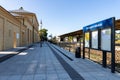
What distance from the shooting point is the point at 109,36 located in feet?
27.4

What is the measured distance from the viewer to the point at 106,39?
341 inches

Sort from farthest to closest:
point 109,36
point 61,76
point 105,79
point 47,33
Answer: point 47,33 → point 109,36 → point 61,76 → point 105,79

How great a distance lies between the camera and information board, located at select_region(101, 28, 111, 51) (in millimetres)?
8369

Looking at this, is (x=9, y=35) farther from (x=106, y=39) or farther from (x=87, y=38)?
(x=106, y=39)

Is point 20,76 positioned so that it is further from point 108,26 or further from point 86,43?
point 86,43

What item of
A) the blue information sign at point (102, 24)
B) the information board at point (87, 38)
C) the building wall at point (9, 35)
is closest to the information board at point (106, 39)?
the blue information sign at point (102, 24)

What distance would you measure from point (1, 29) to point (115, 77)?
50.9 ft

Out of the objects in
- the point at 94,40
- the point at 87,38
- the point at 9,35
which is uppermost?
the point at 9,35

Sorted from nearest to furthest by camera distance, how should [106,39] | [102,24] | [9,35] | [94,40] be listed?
[106,39] → [102,24] → [94,40] → [9,35]

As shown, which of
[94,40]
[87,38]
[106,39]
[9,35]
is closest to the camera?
[106,39]

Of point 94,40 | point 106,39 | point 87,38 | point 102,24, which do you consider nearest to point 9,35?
point 87,38

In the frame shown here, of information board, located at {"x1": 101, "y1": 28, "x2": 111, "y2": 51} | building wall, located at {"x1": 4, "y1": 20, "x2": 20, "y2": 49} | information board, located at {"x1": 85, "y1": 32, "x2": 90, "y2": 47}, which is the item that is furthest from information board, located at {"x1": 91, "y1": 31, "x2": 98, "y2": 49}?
building wall, located at {"x1": 4, "y1": 20, "x2": 20, "y2": 49}

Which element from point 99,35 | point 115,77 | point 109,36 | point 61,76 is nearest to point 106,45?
point 109,36

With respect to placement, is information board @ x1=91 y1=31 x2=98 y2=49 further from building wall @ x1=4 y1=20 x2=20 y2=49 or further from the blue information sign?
building wall @ x1=4 y1=20 x2=20 y2=49
